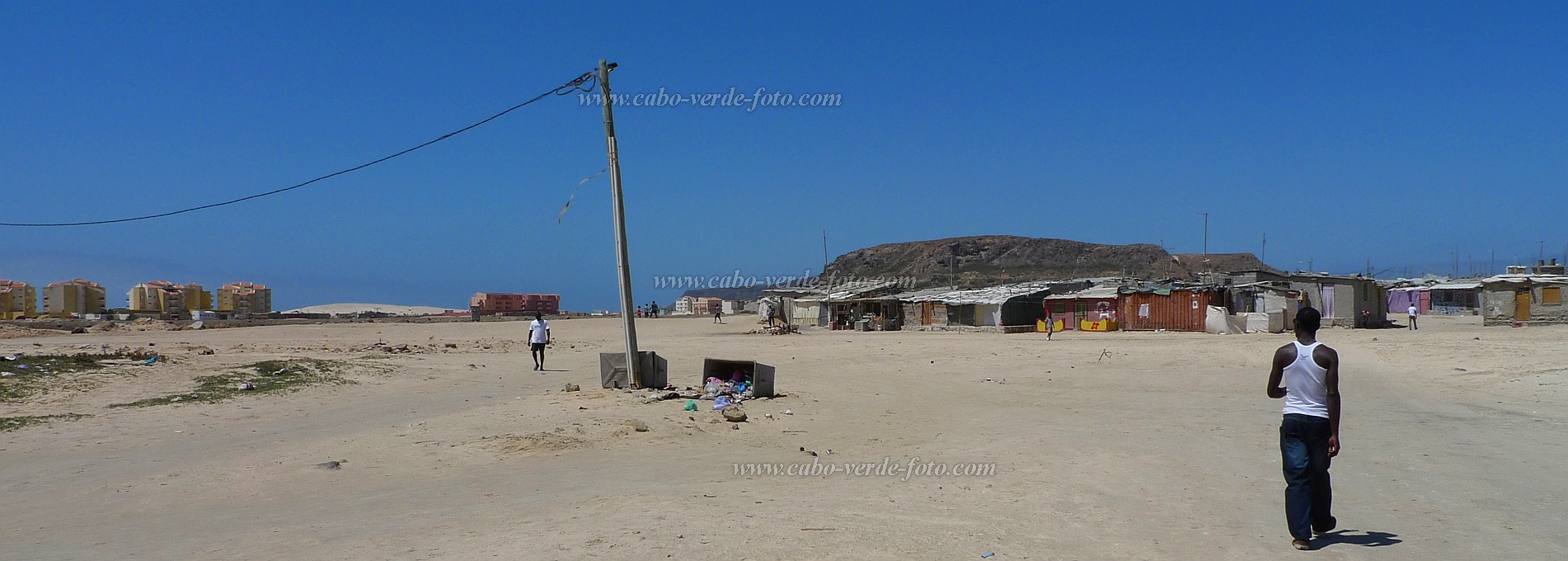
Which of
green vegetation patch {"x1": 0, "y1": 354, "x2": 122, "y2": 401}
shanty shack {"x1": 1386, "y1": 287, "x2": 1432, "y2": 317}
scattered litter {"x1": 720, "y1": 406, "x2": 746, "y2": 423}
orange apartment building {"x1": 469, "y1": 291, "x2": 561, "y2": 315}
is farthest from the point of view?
orange apartment building {"x1": 469, "y1": 291, "x2": 561, "y2": 315}

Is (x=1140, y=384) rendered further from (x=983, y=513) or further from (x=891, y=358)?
(x=983, y=513)

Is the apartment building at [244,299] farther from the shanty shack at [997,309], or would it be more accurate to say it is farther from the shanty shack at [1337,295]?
the shanty shack at [1337,295]

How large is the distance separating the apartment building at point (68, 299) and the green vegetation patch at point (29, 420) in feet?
163

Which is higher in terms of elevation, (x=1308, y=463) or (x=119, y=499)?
(x=1308, y=463)

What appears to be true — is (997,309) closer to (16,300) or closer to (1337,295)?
(1337,295)

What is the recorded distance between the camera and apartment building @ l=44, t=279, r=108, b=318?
5222 centimetres

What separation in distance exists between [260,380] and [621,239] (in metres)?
7.39

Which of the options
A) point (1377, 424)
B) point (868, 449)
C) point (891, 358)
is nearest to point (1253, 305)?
point (891, 358)

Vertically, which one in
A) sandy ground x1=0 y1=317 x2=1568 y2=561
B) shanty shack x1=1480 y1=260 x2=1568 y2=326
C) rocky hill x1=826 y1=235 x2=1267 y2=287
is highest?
rocky hill x1=826 y1=235 x2=1267 y2=287

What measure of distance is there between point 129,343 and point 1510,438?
114 feet

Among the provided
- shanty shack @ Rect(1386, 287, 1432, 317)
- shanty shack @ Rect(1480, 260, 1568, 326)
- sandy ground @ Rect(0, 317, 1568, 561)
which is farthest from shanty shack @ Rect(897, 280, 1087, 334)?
shanty shack @ Rect(1386, 287, 1432, 317)

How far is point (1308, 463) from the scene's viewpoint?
18.0 ft

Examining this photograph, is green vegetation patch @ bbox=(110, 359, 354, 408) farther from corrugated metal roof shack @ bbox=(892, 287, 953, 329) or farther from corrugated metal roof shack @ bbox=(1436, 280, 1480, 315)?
corrugated metal roof shack @ bbox=(1436, 280, 1480, 315)

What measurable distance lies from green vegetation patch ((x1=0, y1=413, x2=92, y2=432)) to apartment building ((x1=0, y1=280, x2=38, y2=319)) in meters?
49.1
